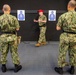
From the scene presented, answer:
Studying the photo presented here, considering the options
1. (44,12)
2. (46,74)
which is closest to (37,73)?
(46,74)

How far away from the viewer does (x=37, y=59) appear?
17.6 feet

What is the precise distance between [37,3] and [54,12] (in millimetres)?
775

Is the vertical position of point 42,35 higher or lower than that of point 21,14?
lower

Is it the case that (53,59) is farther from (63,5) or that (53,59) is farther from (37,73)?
(63,5)

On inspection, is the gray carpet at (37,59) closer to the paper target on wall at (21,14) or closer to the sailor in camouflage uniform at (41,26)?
the sailor in camouflage uniform at (41,26)

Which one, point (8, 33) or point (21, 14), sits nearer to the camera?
point (8, 33)

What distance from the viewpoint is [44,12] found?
7590mm

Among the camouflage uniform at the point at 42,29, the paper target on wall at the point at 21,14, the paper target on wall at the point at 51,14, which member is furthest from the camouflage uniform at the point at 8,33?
the paper target on wall at the point at 51,14

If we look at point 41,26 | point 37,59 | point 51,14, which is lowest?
point 37,59

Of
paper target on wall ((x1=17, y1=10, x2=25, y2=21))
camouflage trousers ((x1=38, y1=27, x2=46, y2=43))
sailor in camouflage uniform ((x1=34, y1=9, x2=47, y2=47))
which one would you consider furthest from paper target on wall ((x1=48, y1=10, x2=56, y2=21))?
paper target on wall ((x1=17, y1=10, x2=25, y2=21))

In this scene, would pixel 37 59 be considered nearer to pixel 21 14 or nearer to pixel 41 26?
pixel 41 26

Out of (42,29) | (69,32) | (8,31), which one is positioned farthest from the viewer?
(42,29)

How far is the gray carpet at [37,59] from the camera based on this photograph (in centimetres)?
443

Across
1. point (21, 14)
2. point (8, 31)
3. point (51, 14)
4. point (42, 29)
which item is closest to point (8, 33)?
point (8, 31)
